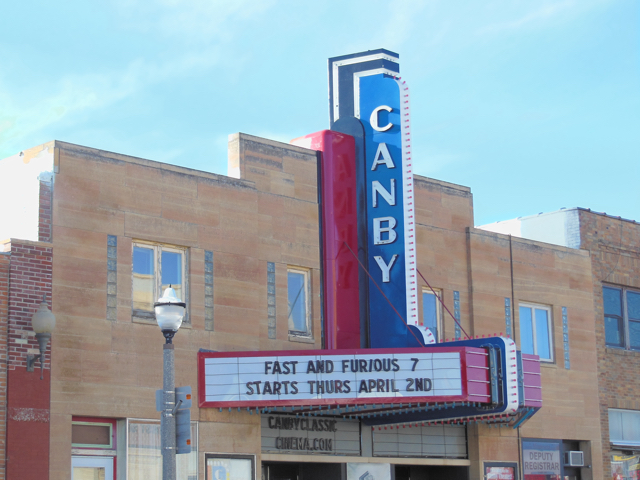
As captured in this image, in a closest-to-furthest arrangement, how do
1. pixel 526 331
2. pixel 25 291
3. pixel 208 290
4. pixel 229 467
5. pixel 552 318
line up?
pixel 25 291 → pixel 229 467 → pixel 208 290 → pixel 526 331 → pixel 552 318

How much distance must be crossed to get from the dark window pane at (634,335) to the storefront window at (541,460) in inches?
165

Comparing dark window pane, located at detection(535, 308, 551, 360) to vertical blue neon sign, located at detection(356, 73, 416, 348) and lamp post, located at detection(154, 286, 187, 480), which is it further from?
lamp post, located at detection(154, 286, 187, 480)

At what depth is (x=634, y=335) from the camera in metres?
27.1

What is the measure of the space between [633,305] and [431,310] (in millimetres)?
7445

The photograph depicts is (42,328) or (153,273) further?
(153,273)

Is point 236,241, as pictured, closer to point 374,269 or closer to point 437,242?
point 374,269

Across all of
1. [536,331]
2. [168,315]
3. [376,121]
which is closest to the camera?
[168,315]

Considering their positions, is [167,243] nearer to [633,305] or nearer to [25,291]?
[25,291]

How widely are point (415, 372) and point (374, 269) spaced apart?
283 cm

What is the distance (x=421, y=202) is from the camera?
22656 mm

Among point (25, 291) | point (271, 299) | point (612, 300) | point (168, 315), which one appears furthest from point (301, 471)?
point (612, 300)

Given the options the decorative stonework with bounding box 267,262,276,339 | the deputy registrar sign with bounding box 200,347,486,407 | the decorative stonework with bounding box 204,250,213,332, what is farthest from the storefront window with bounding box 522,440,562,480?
the decorative stonework with bounding box 204,250,213,332

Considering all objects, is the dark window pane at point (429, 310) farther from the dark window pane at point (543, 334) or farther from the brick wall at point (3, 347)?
the brick wall at point (3, 347)

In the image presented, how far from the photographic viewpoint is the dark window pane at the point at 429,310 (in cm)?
2233
